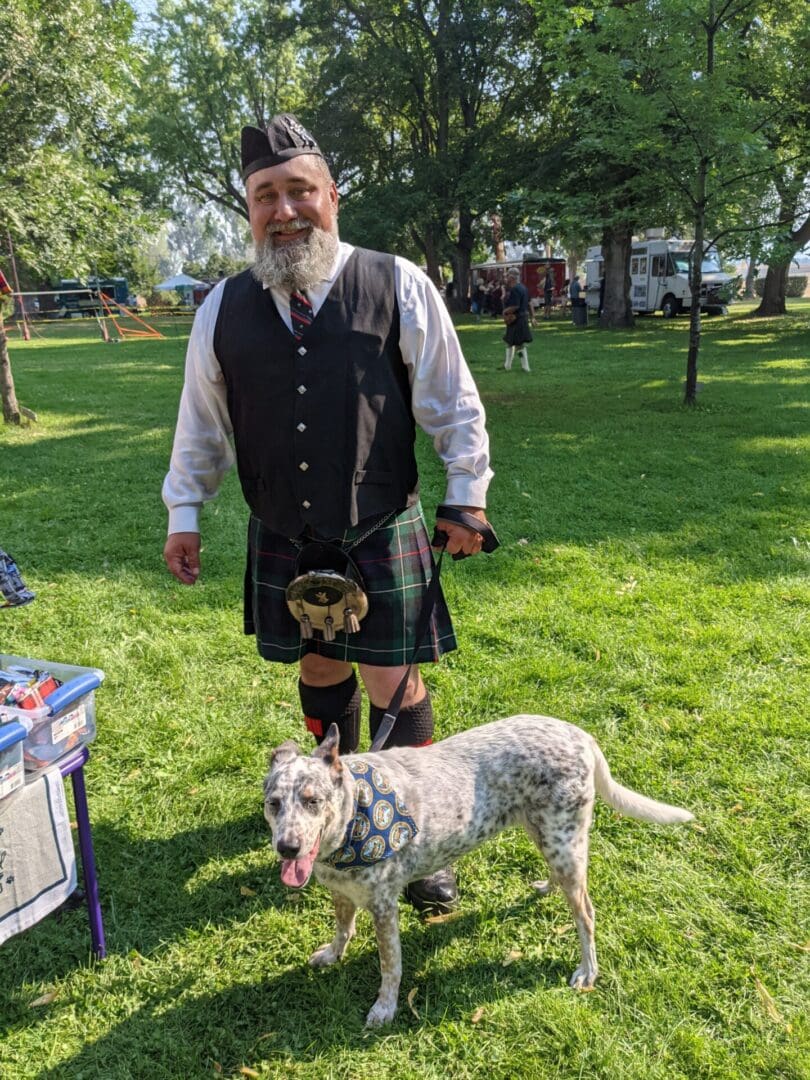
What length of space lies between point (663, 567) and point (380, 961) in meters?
3.66

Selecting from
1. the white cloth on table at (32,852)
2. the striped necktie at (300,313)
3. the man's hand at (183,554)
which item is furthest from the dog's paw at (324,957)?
the striped necktie at (300,313)

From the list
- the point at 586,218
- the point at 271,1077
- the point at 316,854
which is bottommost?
the point at 271,1077

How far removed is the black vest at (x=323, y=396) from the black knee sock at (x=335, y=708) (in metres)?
0.71

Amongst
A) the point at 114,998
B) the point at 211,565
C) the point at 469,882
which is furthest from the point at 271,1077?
the point at 211,565

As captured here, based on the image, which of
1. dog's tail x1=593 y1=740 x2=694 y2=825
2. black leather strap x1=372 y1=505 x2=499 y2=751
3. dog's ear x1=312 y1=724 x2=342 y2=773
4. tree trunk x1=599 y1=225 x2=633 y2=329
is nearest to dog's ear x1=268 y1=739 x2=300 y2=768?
dog's ear x1=312 y1=724 x2=342 y2=773

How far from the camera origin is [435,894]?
8.67 ft

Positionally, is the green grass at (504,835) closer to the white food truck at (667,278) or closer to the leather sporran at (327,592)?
the leather sporran at (327,592)

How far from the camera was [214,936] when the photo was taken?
2.57 m

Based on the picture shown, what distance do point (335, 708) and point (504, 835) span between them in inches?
35.7

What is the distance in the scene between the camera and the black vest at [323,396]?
223cm

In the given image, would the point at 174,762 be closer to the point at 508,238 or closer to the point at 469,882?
the point at 469,882

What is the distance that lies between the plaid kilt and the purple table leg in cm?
69

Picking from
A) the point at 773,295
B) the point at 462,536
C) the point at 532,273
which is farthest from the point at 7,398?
the point at 532,273

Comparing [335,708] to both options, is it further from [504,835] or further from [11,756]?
[11,756]
